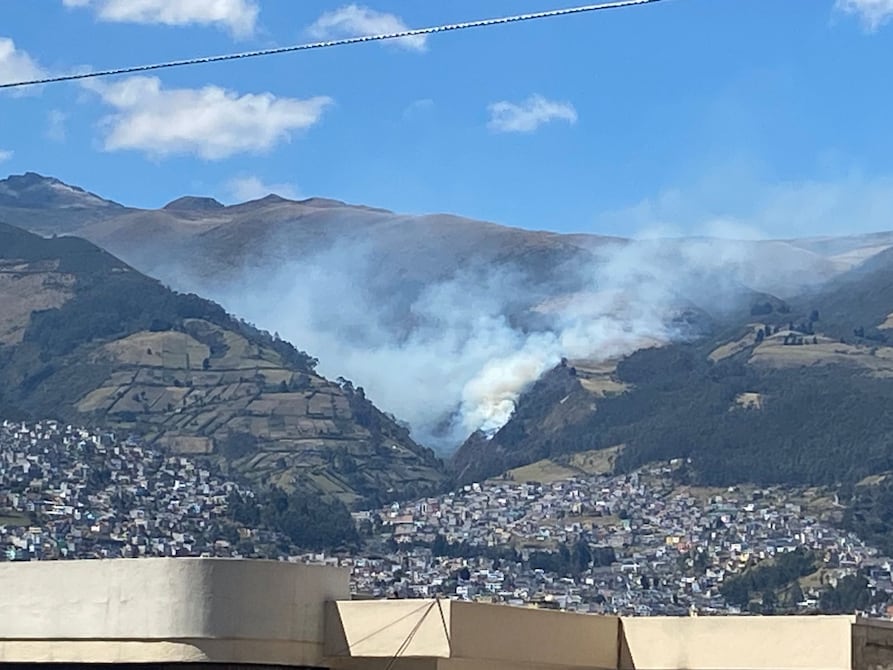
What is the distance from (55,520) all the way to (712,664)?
16962cm

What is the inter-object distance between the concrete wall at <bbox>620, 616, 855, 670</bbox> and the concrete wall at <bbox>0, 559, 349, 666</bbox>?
4.13m

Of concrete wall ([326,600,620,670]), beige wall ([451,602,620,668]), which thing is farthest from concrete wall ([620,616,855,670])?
concrete wall ([326,600,620,670])

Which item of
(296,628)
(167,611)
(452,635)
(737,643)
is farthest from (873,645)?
(167,611)

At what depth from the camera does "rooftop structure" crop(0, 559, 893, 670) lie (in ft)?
74.6

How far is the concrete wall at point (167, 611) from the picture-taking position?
74.5ft

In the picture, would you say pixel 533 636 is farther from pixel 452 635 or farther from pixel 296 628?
pixel 296 628

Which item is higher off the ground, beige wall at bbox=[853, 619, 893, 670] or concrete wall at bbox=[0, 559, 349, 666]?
concrete wall at bbox=[0, 559, 349, 666]

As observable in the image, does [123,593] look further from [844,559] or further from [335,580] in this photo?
[844,559]

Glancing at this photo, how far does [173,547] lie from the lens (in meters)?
187

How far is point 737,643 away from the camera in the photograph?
2436 cm

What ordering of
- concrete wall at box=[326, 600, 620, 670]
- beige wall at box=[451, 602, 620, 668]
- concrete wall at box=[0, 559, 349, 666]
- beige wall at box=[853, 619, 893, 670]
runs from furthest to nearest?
1. beige wall at box=[853, 619, 893, 670]
2. beige wall at box=[451, 602, 620, 668]
3. concrete wall at box=[326, 600, 620, 670]
4. concrete wall at box=[0, 559, 349, 666]

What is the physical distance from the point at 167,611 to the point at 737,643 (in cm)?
723

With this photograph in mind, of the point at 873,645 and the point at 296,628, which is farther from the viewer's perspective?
the point at 873,645

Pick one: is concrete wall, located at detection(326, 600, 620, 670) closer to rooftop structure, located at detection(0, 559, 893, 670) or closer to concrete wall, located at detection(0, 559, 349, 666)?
rooftop structure, located at detection(0, 559, 893, 670)
